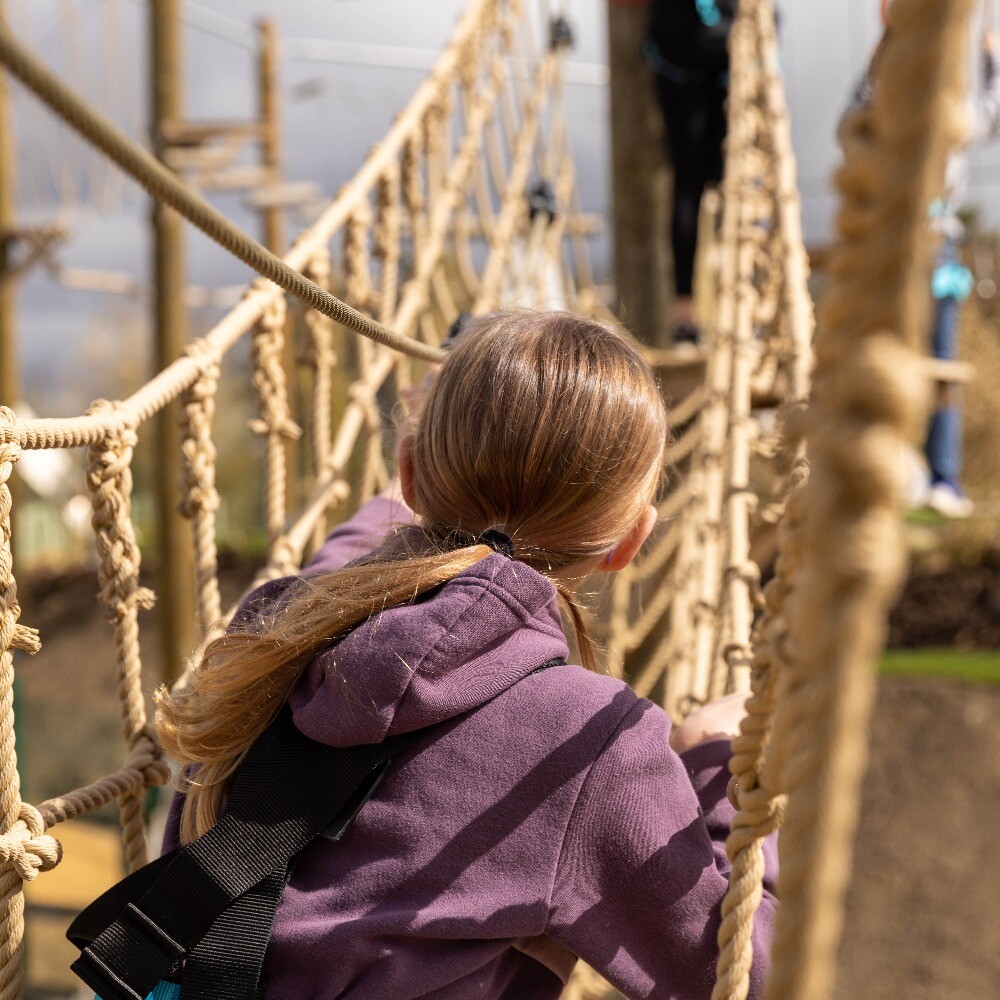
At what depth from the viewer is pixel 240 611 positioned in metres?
0.99

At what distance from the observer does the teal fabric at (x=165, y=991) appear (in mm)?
774

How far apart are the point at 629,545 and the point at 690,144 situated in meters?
2.10

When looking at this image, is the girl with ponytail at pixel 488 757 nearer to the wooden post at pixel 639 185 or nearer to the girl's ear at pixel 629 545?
the girl's ear at pixel 629 545

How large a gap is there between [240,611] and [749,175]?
5.83 ft

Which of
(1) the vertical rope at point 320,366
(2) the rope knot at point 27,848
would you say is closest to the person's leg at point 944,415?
(1) the vertical rope at point 320,366

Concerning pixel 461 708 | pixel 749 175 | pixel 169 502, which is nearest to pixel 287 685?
pixel 461 708

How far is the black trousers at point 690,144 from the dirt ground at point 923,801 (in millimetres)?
1950

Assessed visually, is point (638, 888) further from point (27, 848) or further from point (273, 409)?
point (273, 409)

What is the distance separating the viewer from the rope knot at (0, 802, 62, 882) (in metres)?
0.85

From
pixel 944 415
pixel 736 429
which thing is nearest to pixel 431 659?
pixel 736 429

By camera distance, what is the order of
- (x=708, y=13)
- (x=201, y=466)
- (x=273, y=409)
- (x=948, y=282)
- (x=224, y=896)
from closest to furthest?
Result: 1. (x=224, y=896)
2. (x=201, y=466)
3. (x=273, y=409)
4. (x=708, y=13)
5. (x=948, y=282)

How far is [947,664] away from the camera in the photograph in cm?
629

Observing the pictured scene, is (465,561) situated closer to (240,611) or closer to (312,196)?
(240,611)

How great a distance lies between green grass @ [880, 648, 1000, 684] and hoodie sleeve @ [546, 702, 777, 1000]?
555cm
